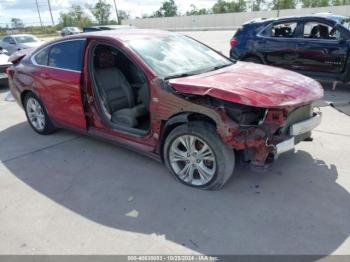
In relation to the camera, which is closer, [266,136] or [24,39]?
[266,136]

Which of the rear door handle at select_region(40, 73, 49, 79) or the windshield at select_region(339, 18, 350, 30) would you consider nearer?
the rear door handle at select_region(40, 73, 49, 79)

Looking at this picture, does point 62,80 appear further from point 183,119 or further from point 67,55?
point 183,119

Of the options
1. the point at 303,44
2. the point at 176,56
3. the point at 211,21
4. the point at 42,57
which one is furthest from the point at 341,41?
the point at 211,21

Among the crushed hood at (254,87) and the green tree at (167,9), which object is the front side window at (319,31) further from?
the green tree at (167,9)

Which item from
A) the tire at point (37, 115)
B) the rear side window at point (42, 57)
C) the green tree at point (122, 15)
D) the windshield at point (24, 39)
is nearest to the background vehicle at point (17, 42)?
the windshield at point (24, 39)

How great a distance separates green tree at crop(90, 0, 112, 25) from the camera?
7125 centimetres

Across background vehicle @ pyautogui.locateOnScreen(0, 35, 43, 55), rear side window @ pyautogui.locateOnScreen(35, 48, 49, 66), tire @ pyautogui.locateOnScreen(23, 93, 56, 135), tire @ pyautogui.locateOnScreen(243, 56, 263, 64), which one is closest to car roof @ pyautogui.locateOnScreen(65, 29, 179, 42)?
rear side window @ pyautogui.locateOnScreen(35, 48, 49, 66)

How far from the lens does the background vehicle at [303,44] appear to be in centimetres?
672

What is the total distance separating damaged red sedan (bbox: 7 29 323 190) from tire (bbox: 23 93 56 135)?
3 cm

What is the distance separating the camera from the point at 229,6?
72.4m

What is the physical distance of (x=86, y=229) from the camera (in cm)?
297

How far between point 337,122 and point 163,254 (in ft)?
12.9

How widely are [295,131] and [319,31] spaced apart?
4.78m

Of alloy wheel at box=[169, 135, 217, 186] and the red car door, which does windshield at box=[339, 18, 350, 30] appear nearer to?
alloy wheel at box=[169, 135, 217, 186]
